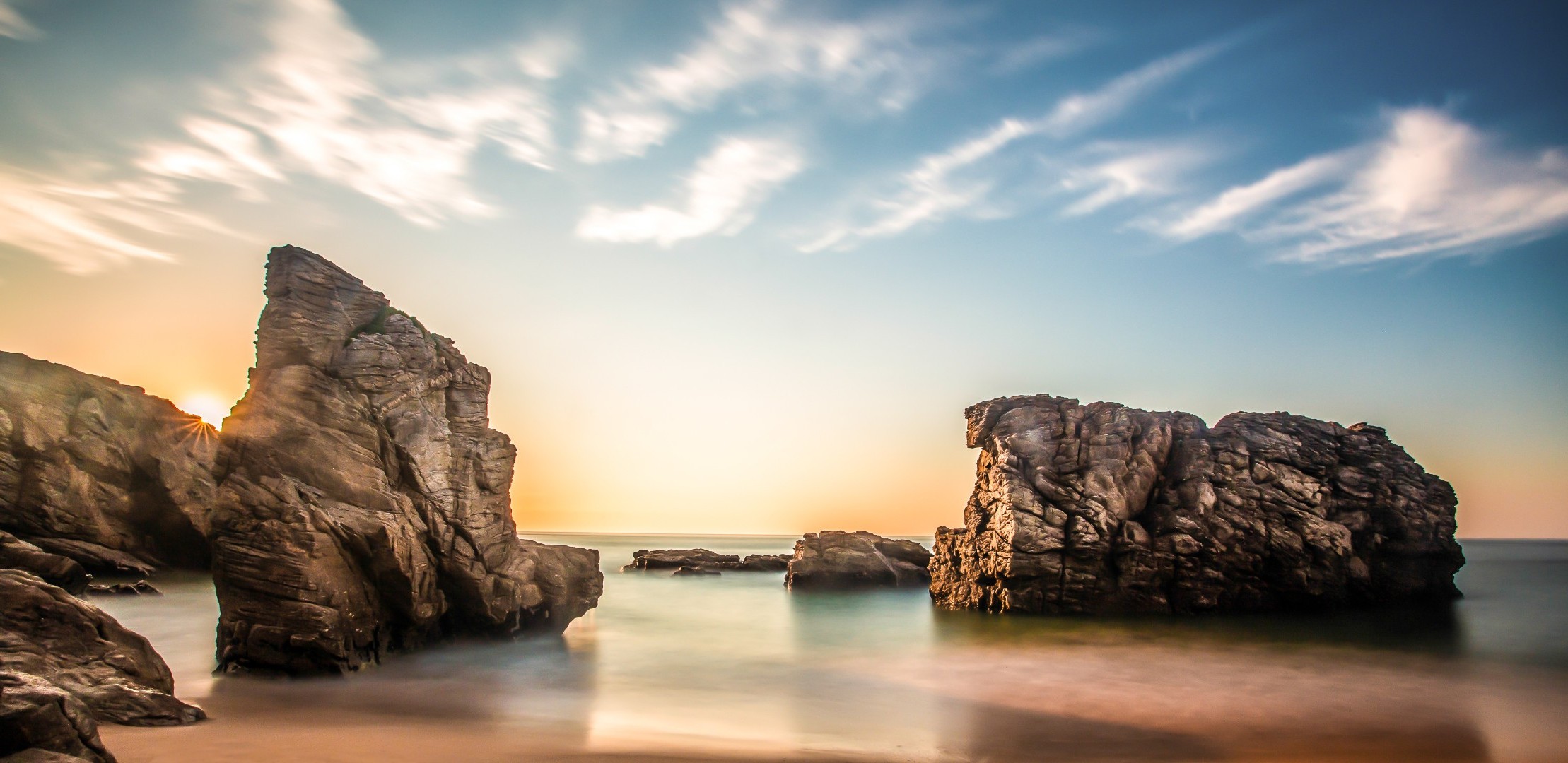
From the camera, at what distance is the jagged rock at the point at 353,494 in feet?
51.6

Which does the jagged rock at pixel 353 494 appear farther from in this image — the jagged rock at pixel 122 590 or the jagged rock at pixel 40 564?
the jagged rock at pixel 122 590

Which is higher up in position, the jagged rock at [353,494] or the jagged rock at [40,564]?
the jagged rock at [353,494]

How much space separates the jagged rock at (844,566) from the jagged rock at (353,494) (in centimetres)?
2714

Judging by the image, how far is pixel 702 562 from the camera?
65812 mm

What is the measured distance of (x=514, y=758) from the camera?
10367 millimetres

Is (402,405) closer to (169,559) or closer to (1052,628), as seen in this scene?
(1052,628)

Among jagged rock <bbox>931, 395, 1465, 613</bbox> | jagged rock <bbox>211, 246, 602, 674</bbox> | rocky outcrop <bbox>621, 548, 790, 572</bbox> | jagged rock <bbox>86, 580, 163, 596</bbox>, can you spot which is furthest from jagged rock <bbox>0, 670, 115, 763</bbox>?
rocky outcrop <bbox>621, 548, 790, 572</bbox>

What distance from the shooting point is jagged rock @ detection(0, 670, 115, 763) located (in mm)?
6184

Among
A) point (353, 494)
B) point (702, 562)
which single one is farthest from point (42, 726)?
point (702, 562)

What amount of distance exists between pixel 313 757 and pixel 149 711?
2947 mm

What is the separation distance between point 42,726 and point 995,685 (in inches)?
685

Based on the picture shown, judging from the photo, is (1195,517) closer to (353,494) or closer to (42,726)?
(353,494)

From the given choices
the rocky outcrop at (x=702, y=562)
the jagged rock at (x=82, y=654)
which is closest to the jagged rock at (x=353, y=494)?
the jagged rock at (x=82, y=654)

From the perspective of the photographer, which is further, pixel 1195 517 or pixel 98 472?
pixel 98 472
